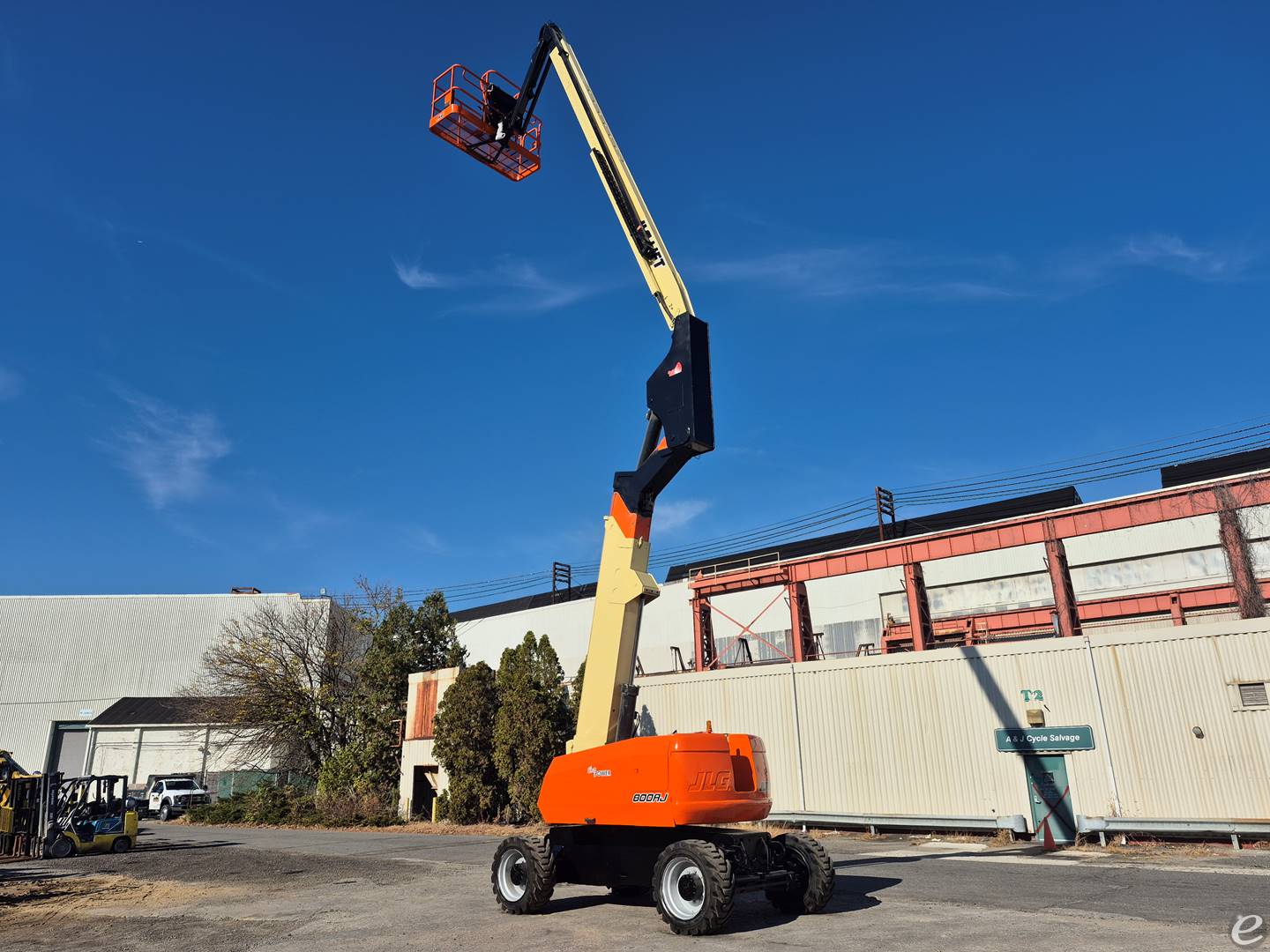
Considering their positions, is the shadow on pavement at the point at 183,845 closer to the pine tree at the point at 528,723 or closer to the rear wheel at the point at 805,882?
the pine tree at the point at 528,723

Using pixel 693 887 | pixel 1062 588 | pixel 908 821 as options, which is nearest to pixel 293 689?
pixel 908 821

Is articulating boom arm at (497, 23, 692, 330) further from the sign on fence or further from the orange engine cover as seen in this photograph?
the sign on fence

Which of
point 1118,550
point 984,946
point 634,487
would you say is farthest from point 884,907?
point 1118,550

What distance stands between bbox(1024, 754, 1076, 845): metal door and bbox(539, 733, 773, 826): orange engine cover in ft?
42.0

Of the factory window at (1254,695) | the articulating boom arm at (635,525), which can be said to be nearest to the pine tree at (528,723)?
the articulating boom arm at (635,525)

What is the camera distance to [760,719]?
2564 cm

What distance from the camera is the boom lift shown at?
950 cm

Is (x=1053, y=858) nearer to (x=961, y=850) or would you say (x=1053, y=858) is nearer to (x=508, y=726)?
(x=961, y=850)

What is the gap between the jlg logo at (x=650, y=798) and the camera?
9.58 meters

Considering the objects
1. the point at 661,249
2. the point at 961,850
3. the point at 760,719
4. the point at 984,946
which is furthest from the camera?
the point at 760,719

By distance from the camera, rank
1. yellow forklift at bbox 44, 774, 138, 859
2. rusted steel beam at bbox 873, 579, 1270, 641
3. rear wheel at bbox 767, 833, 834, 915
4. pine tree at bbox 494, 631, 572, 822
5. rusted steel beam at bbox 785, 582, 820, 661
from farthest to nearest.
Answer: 1. rusted steel beam at bbox 785, 582, 820, 661
2. pine tree at bbox 494, 631, 572, 822
3. rusted steel beam at bbox 873, 579, 1270, 641
4. yellow forklift at bbox 44, 774, 138, 859
5. rear wheel at bbox 767, 833, 834, 915

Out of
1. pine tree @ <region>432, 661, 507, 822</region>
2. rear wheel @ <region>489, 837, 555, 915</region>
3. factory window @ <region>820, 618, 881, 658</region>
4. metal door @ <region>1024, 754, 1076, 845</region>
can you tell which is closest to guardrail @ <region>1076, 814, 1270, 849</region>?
metal door @ <region>1024, 754, 1076, 845</region>

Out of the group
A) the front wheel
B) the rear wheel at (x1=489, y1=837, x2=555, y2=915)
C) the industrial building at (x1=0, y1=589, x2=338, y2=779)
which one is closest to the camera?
the rear wheel at (x1=489, y1=837, x2=555, y2=915)

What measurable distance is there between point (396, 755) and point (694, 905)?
3039 centimetres
